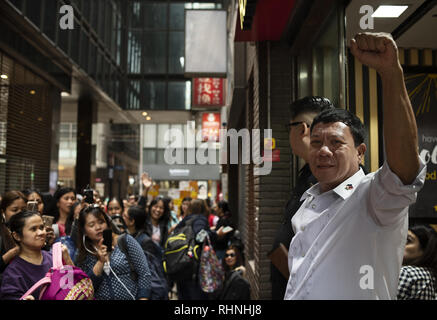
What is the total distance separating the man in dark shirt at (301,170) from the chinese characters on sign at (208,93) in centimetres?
1328

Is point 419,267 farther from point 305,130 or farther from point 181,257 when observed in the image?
point 181,257

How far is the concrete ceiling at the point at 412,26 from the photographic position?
3.39m

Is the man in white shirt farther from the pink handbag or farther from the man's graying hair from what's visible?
the pink handbag

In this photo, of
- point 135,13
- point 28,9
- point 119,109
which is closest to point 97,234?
point 28,9

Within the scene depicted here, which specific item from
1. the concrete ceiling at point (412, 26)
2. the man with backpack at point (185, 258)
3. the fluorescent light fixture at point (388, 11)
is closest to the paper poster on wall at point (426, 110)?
the concrete ceiling at point (412, 26)

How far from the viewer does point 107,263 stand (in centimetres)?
342

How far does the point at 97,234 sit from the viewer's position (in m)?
3.47

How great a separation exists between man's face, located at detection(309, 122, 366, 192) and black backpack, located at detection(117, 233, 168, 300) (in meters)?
2.51

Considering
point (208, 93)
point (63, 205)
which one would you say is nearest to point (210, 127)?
point (208, 93)

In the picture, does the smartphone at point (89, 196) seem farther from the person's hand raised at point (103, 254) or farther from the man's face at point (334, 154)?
the man's face at point (334, 154)

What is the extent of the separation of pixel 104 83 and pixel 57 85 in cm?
357

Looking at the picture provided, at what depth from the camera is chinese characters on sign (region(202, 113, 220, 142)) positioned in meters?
18.2

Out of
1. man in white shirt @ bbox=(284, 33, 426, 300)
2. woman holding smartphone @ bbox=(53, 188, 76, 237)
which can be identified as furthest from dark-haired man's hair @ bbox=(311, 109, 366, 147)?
woman holding smartphone @ bbox=(53, 188, 76, 237)

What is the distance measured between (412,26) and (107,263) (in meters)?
3.41
